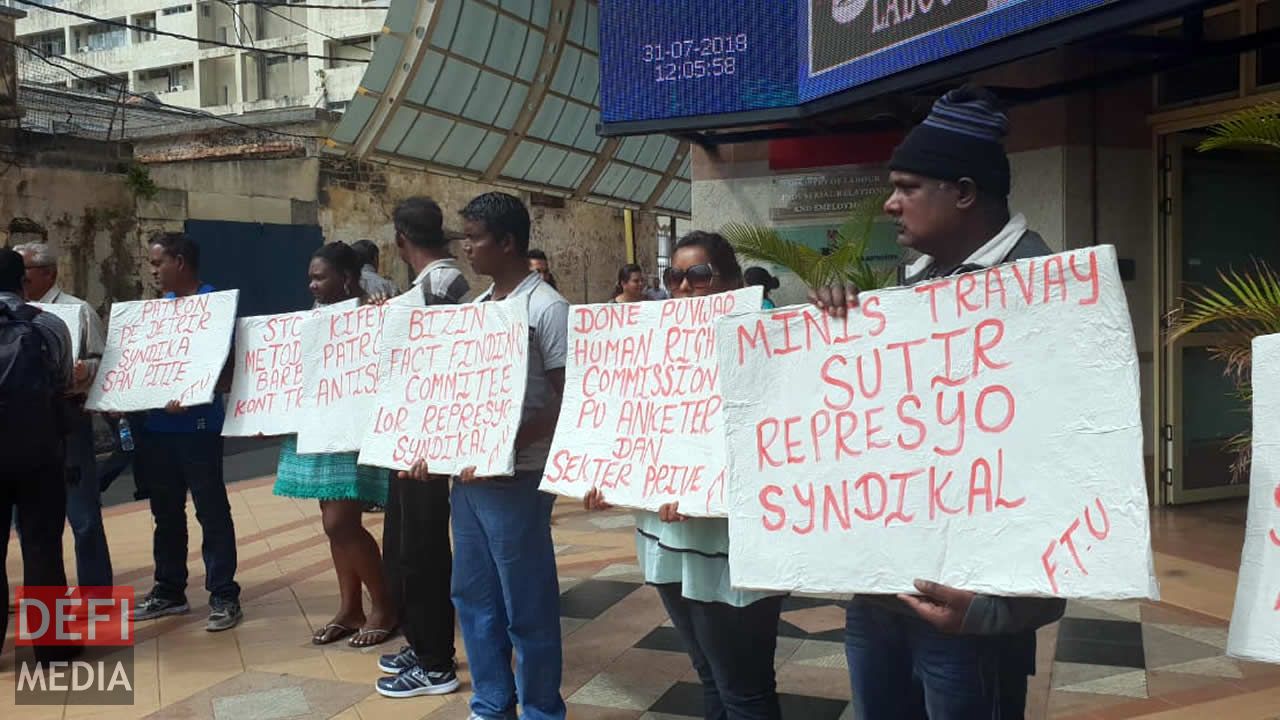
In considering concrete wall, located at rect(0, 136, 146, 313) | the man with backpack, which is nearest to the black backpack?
the man with backpack

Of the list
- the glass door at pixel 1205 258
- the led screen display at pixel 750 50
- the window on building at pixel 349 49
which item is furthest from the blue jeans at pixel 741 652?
the window on building at pixel 349 49

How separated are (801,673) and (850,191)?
5.56m

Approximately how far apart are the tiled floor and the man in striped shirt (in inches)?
4.1

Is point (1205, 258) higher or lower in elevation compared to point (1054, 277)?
Answer: higher

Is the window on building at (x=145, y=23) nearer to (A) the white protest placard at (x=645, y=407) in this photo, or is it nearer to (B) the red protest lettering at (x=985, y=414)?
(A) the white protest placard at (x=645, y=407)

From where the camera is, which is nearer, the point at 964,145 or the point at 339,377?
the point at 964,145

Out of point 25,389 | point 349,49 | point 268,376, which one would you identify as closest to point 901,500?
point 268,376

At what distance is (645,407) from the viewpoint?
3223 mm

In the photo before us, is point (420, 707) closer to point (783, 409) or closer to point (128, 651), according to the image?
point (128, 651)

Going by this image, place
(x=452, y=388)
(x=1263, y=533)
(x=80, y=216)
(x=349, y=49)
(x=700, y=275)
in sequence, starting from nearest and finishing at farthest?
(x=1263, y=533)
(x=700, y=275)
(x=452, y=388)
(x=80, y=216)
(x=349, y=49)

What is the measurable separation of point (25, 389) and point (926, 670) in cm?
393

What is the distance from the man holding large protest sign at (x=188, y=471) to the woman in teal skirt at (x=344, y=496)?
59 centimetres

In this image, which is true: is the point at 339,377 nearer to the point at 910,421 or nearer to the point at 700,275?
the point at 700,275

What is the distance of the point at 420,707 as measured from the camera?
4.25 metres
